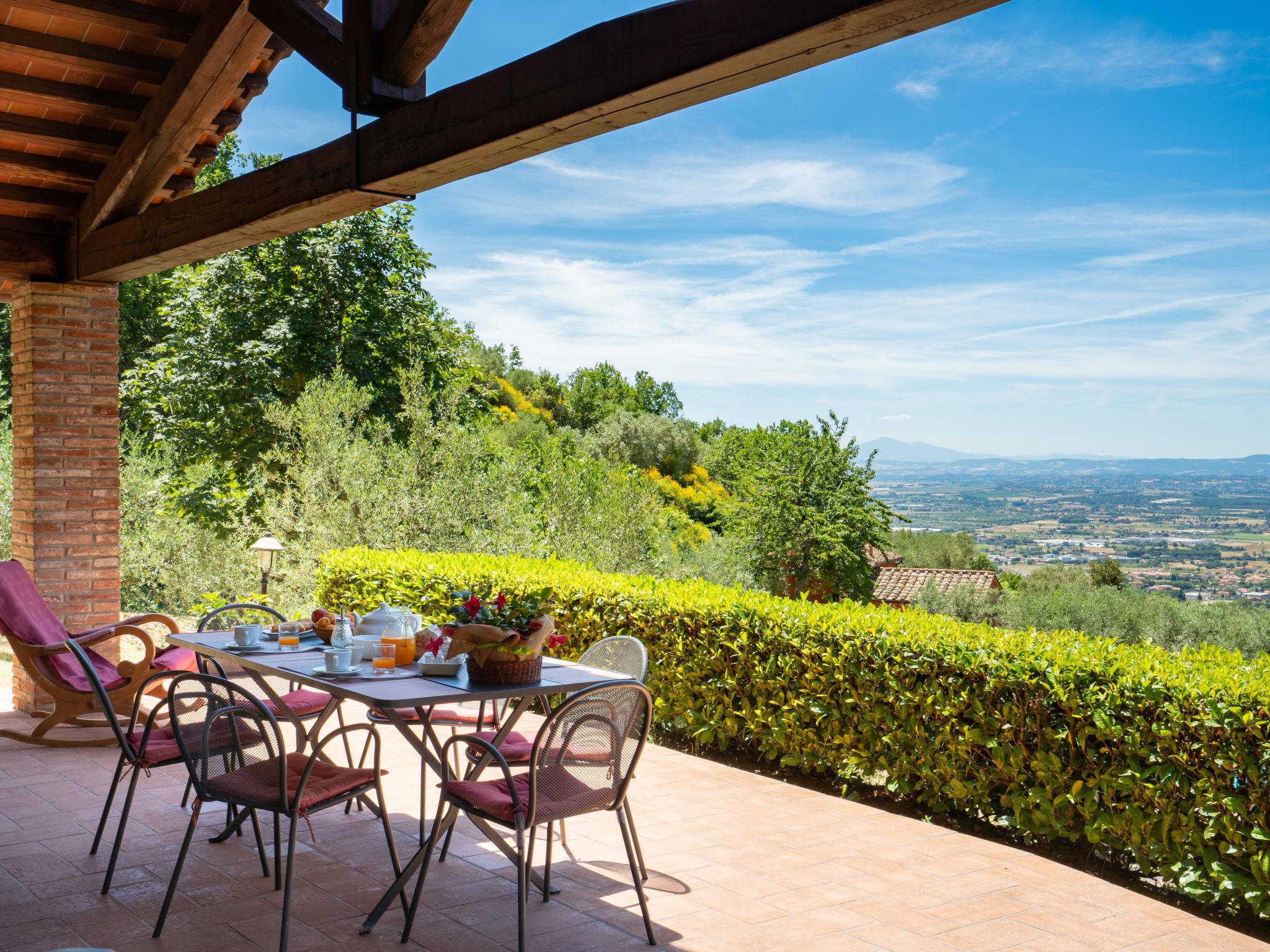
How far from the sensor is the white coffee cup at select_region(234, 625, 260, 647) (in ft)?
13.6

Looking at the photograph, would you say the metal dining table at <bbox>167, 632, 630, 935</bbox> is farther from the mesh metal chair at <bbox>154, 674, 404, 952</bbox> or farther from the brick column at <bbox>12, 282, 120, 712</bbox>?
the brick column at <bbox>12, 282, 120, 712</bbox>

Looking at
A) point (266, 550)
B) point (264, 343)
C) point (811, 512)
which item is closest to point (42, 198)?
point (266, 550)

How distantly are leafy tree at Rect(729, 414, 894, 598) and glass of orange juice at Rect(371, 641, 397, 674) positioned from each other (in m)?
22.3

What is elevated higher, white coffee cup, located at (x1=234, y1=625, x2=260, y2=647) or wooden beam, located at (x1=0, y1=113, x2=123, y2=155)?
wooden beam, located at (x1=0, y1=113, x2=123, y2=155)

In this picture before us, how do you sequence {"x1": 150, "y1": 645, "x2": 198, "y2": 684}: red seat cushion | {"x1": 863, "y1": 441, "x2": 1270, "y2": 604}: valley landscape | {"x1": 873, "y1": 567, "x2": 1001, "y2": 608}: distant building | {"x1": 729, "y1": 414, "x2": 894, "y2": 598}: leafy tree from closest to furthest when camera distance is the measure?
{"x1": 150, "y1": 645, "x2": 198, "y2": 684}: red seat cushion
{"x1": 729, "y1": 414, "x2": 894, "y2": 598}: leafy tree
{"x1": 863, "y1": 441, "x2": 1270, "y2": 604}: valley landscape
{"x1": 873, "y1": 567, "x2": 1001, "y2": 608}: distant building

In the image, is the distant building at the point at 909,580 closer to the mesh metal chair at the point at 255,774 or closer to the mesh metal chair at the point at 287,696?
the mesh metal chair at the point at 287,696

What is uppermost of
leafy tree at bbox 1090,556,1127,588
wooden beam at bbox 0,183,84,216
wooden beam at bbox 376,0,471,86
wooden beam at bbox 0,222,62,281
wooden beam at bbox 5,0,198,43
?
wooden beam at bbox 5,0,198,43

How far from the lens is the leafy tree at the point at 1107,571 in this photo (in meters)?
29.3

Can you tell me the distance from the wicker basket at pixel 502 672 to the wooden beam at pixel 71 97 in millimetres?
3735

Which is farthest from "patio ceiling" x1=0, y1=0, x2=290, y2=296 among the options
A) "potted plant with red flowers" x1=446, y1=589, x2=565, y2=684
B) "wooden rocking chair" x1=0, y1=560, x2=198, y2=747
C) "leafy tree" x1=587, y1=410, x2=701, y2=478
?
"leafy tree" x1=587, y1=410, x2=701, y2=478

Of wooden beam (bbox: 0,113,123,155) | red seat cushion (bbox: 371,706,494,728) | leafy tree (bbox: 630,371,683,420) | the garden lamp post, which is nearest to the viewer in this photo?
red seat cushion (bbox: 371,706,494,728)

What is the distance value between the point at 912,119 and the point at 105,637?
5547 centimetres

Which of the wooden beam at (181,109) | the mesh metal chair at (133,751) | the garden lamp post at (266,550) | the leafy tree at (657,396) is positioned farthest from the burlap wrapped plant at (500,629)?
the leafy tree at (657,396)

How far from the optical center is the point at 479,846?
13.8 feet
